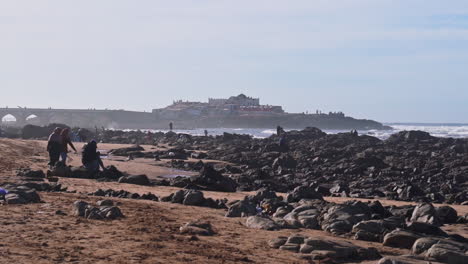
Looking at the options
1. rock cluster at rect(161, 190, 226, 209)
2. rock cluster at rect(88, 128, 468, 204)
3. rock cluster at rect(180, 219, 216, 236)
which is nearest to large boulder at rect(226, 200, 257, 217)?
rock cluster at rect(161, 190, 226, 209)

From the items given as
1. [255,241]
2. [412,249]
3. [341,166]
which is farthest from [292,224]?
[341,166]

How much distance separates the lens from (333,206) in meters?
13.0

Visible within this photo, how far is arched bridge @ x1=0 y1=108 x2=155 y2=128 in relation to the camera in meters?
143

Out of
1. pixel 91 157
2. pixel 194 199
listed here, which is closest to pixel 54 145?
pixel 91 157

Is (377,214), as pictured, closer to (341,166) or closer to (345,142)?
(341,166)

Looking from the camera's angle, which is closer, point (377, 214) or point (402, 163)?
point (377, 214)

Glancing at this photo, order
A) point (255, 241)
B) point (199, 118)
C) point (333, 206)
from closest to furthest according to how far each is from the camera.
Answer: point (255, 241) < point (333, 206) < point (199, 118)

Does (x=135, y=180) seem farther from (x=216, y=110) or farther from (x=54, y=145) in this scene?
(x=216, y=110)

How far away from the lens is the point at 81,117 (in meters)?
147

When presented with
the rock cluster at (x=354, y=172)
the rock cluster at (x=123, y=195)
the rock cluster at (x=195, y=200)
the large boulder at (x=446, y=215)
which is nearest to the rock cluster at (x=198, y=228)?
the rock cluster at (x=195, y=200)

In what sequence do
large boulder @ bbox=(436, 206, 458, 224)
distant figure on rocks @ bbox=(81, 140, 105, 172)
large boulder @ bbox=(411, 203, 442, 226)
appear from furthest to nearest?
distant figure on rocks @ bbox=(81, 140, 105, 172), large boulder @ bbox=(436, 206, 458, 224), large boulder @ bbox=(411, 203, 442, 226)

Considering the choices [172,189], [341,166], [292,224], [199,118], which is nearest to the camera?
[292,224]

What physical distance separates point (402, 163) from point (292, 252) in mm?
24927

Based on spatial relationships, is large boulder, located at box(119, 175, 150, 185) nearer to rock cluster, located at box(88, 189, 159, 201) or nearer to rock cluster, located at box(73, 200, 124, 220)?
rock cluster, located at box(88, 189, 159, 201)
